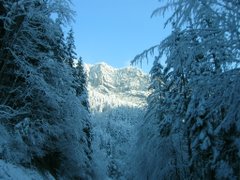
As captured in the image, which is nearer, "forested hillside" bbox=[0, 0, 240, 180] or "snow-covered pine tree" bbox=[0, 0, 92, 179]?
"forested hillside" bbox=[0, 0, 240, 180]

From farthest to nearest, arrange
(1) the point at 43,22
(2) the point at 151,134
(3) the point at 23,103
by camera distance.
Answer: (2) the point at 151,134, (3) the point at 23,103, (1) the point at 43,22

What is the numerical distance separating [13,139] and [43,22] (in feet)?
19.0

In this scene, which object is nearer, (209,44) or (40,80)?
(209,44)

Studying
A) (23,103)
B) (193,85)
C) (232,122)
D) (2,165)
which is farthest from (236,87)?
(23,103)

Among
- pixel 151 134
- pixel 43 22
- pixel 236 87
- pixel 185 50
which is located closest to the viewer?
pixel 236 87

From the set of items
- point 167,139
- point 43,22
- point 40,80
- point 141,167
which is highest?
point 43,22

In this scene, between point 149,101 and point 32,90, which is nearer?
point 32,90

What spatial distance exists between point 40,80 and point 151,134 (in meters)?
12.2

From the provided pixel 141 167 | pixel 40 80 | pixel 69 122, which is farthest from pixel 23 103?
pixel 141 167

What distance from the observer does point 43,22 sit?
1722cm

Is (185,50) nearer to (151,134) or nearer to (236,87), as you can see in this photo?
(236,87)

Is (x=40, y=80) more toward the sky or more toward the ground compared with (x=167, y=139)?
more toward the sky

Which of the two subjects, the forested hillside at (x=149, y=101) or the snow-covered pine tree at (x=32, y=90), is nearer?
the forested hillside at (x=149, y=101)

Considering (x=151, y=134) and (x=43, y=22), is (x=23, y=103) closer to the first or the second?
(x=43, y=22)
